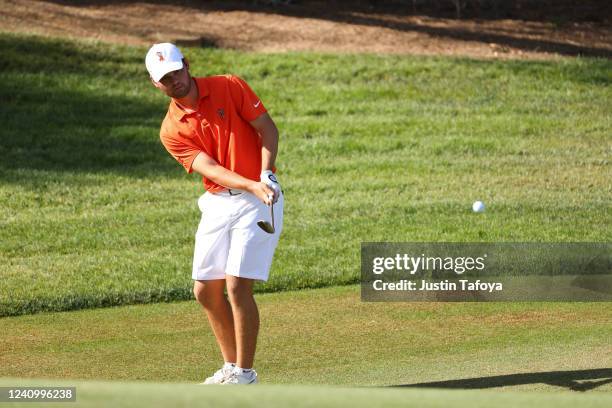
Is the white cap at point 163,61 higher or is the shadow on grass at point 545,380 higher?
the white cap at point 163,61

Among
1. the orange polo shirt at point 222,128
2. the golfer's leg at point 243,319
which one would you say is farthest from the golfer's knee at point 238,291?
Answer: the orange polo shirt at point 222,128

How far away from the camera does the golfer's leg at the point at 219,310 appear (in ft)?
21.1

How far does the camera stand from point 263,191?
590 cm

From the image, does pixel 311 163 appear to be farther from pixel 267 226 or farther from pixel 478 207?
pixel 267 226

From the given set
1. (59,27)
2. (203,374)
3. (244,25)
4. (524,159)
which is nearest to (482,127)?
(524,159)

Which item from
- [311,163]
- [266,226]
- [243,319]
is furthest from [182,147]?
[311,163]

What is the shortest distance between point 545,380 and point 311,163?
946cm

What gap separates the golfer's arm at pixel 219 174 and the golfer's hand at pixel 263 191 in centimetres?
2

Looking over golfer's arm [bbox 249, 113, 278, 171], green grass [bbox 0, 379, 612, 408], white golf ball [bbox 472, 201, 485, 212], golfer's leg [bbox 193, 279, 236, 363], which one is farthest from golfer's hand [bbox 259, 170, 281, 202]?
white golf ball [bbox 472, 201, 485, 212]

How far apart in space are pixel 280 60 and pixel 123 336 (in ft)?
39.4

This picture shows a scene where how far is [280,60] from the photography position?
19.5 m

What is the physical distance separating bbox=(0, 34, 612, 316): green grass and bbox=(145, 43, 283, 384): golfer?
3697mm

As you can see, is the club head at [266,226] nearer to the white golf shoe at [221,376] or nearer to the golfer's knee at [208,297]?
the golfer's knee at [208,297]

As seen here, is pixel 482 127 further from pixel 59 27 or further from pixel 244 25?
pixel 59 27
